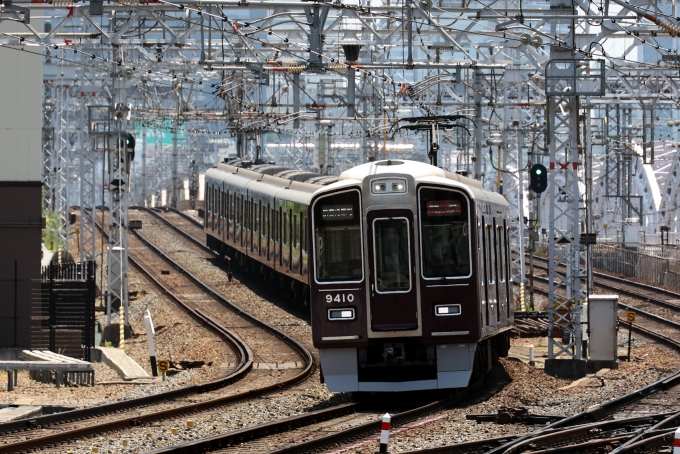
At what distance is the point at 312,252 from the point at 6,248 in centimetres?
1097

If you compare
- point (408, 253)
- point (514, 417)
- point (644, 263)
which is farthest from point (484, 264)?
point (644, 263)

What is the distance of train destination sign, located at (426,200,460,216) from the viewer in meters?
13.9

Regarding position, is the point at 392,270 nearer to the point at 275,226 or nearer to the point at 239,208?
the point at 275,226

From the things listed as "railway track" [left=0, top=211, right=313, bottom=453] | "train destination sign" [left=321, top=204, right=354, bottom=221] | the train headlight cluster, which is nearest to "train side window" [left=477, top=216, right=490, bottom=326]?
the train headlight cluster

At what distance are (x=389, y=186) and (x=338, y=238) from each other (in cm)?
80

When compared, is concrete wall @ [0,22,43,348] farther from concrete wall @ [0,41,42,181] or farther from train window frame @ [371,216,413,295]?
train window frame @ [371,216,413,295]

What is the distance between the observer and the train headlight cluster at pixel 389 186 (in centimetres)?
1385

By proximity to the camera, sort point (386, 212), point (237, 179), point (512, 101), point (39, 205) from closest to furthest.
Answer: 1. point (386, 212)
2. point (39, 205)
3. point (512, 101)
4. point (237, 179)

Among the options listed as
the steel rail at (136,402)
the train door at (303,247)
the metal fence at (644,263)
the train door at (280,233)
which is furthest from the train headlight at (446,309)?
the metal fence at (644,263)

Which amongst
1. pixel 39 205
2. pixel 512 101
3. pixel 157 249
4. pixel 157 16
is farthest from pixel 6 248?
pixel 157 249

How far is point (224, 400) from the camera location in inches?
550

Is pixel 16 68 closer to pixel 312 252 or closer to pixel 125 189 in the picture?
pixel 125 189

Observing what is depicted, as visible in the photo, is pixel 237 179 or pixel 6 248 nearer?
pixel 6 248

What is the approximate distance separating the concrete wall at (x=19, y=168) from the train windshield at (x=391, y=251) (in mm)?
11083
